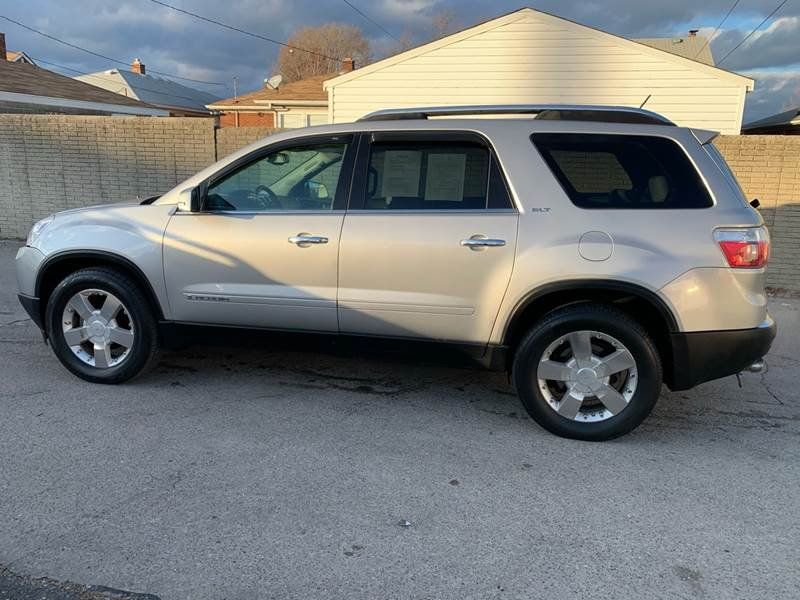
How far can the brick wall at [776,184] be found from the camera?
789 centimetres

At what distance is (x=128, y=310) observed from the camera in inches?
168

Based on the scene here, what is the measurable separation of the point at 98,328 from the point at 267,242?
4.87ft

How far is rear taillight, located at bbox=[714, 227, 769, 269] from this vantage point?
3.37 meters

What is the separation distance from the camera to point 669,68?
40.9 ft

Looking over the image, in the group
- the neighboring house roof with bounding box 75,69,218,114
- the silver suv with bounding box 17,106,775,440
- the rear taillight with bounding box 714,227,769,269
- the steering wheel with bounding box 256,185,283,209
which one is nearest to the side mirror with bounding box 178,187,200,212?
the silver suv with bounding box 17,106,775,440

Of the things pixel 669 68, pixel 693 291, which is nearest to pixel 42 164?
pixel 693 291

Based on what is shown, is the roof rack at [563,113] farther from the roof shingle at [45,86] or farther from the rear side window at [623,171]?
the roof shingle at [45,86]

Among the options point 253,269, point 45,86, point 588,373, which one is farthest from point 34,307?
point 45,86

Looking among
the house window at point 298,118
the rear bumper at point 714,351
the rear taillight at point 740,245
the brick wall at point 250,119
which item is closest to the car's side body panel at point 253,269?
the rear bumper at point 714,351

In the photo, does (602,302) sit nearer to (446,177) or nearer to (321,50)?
(446,177)

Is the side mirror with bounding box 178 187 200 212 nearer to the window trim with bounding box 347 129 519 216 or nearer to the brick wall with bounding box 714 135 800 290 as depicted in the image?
the window trim with bounding box 347 129 519 216

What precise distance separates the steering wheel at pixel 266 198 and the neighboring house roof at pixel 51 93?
13997 millimetres

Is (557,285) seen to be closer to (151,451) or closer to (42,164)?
(151,451)

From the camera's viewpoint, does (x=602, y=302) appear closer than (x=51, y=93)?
Yes
